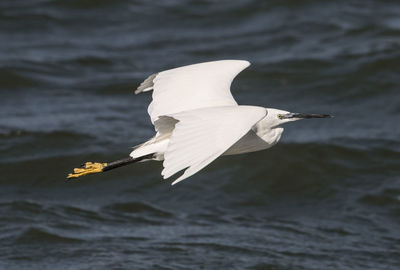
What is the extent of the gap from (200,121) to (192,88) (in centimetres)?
143

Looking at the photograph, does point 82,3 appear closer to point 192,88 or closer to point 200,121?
point 192,88

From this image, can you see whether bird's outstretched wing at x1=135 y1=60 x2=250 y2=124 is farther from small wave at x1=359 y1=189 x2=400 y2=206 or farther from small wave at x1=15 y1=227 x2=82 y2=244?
small wave at x1=359 y1=189 x2=400 y2=206

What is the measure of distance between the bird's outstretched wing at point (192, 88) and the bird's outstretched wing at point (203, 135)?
0.86 meters

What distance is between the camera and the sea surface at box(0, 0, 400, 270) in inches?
316

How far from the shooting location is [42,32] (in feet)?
43.4

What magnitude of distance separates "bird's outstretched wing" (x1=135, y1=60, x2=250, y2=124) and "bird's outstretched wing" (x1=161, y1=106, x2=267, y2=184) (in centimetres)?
86

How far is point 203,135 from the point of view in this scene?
198 inches

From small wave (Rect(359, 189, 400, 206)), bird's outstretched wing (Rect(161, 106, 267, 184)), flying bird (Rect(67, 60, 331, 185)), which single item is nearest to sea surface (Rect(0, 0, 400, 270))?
small wave (Rect(359, 189, 400, 206))

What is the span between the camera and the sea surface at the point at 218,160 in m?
8.03

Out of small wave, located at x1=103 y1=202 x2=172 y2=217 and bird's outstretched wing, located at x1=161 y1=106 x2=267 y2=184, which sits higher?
bird's outstretched wing, located at x1=161 y1=106 x2=267 y2=184

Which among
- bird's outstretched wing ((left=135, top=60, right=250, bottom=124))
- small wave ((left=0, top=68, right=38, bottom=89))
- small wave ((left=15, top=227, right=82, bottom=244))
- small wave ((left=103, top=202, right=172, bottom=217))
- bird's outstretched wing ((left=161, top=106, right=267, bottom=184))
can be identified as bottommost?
small wave ((left=15, top=227, right=82, bottom=244))

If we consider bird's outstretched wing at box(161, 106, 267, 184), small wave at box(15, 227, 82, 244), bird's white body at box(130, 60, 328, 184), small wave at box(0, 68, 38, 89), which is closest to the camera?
bird's outstretched wing at box(161, 106, 267, 184)

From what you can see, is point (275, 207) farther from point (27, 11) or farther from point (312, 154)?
point (27, 11)

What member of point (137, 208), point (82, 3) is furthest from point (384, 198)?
point (82, 3)
